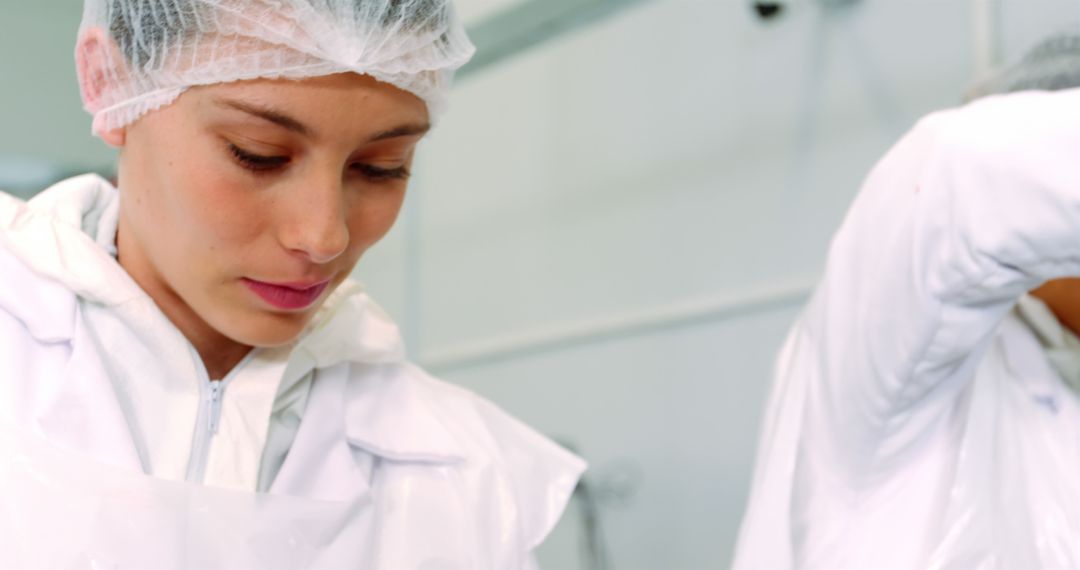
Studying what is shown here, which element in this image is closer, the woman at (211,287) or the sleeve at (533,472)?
the woman at (211,287)

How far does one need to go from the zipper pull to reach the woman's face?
4 centimetres

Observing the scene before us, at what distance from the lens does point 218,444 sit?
0.79 m

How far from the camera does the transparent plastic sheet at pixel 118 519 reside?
68 cm

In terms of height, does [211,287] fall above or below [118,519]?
above

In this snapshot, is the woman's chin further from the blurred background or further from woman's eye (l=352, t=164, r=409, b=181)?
the blurred background

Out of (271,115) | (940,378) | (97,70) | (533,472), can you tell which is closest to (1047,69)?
(940,378)

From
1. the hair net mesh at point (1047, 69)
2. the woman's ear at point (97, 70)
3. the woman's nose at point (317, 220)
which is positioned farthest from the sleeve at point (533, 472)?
the hair net mesh at point (1047, 69)

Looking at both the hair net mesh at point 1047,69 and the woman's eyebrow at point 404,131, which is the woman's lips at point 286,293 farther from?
the hair net mesh at point 1047,69

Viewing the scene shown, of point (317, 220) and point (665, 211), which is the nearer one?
point (317, 220)

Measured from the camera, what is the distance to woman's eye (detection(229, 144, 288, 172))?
2.43 ft

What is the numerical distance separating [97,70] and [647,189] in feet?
3.43

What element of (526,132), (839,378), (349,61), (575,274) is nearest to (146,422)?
(349,61)

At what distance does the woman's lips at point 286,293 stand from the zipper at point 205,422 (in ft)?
0.25

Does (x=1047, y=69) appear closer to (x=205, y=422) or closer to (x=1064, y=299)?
(x=1064, y=299)
